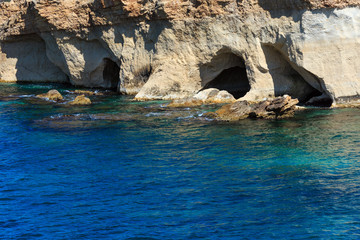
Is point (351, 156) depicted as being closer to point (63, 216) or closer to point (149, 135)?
point (149, 135)

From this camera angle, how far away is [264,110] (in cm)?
2509

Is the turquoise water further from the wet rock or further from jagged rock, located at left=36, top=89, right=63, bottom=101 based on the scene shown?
the wet rock

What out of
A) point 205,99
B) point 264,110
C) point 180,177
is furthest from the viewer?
point 205,99

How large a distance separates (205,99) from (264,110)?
592 centimetres

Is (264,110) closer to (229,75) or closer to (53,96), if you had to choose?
(229,75)

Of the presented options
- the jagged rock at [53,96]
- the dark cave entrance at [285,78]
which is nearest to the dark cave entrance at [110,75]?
the jagged rock at [53,96]

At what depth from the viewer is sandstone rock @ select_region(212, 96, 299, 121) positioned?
A: 24812 mm

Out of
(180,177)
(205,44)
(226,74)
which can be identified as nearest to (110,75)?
(226,74)

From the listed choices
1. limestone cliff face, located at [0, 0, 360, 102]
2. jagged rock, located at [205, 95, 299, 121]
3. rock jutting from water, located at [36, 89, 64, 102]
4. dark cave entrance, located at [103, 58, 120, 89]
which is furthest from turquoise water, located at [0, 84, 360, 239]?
dark cave entrance, located at [103, 58, 120, 89]

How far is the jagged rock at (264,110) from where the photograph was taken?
24.8 meters

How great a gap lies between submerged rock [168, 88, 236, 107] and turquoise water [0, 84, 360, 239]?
119 inches

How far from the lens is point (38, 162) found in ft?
60.8

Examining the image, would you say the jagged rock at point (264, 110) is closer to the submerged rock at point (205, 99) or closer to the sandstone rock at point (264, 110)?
the sandstone rock at point (264, 110)

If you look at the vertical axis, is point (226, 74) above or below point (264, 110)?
above
